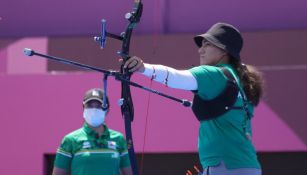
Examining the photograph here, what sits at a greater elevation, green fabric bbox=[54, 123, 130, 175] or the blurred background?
the blurred background

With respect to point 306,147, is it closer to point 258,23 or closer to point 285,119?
point 285,119

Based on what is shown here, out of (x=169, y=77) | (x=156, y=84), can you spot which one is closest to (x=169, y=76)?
(x=169, y=77)

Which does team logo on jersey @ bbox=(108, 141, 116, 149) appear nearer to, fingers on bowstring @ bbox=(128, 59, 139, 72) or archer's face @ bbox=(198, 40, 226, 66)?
archer's face @ bbox=(198, 40, 226, 66)

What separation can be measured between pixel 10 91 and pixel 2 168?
2.53ft

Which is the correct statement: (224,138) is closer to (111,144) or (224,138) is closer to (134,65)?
(134,65)

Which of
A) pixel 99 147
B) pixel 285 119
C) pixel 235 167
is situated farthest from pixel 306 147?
pixel 235 167

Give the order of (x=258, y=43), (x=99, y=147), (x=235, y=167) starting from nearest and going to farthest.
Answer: (x=235, y=167)
(x=99, y=147)
(x=258, y=43)

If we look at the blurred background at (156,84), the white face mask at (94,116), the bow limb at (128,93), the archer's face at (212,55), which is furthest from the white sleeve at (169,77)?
the blurred background at (156,84)

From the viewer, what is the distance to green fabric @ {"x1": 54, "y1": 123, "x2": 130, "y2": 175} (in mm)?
5113

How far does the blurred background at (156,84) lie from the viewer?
6.39m

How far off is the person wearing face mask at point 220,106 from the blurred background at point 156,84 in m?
2.91

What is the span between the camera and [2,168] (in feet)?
21.4

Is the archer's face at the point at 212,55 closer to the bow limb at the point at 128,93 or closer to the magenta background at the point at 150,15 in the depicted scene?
the bow limb at the point at 128,93

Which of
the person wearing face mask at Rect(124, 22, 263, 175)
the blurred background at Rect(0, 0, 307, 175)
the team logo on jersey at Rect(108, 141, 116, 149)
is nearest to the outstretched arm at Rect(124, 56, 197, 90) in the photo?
the person wearing face mask at Rect(124, 22, 263, 175)
